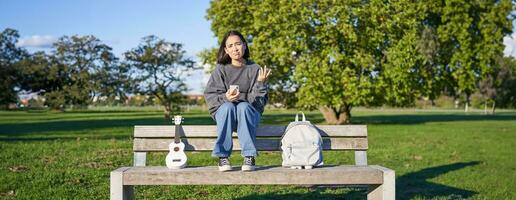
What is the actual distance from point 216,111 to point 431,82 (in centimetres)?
2433

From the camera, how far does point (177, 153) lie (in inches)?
197

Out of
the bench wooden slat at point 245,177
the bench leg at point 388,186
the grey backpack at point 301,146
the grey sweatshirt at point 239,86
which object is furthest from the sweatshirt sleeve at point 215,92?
the bench leg at point 388,186

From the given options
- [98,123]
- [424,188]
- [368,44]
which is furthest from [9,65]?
[424,188]

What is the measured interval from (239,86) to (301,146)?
0.95 m

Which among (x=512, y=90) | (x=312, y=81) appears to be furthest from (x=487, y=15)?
(x=512, y=90)

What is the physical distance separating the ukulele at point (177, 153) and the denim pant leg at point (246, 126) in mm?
576

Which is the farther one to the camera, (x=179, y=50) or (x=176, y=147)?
(x=179, y=50)

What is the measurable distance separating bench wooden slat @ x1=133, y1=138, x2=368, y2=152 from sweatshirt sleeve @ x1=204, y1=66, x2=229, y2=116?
0.38m

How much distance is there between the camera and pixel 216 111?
17.0 feet

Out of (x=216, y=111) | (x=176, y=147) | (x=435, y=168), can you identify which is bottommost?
(x=435, y=168)

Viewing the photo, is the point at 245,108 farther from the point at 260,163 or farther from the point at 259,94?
the point at 260,163

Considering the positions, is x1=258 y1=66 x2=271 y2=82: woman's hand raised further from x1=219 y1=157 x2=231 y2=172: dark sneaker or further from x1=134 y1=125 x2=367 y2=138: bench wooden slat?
x1=219 y1=157 x2=231 y2=172: dark sneaker

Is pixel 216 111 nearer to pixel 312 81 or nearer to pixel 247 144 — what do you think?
pixel 247 144

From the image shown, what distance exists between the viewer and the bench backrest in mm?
5414
